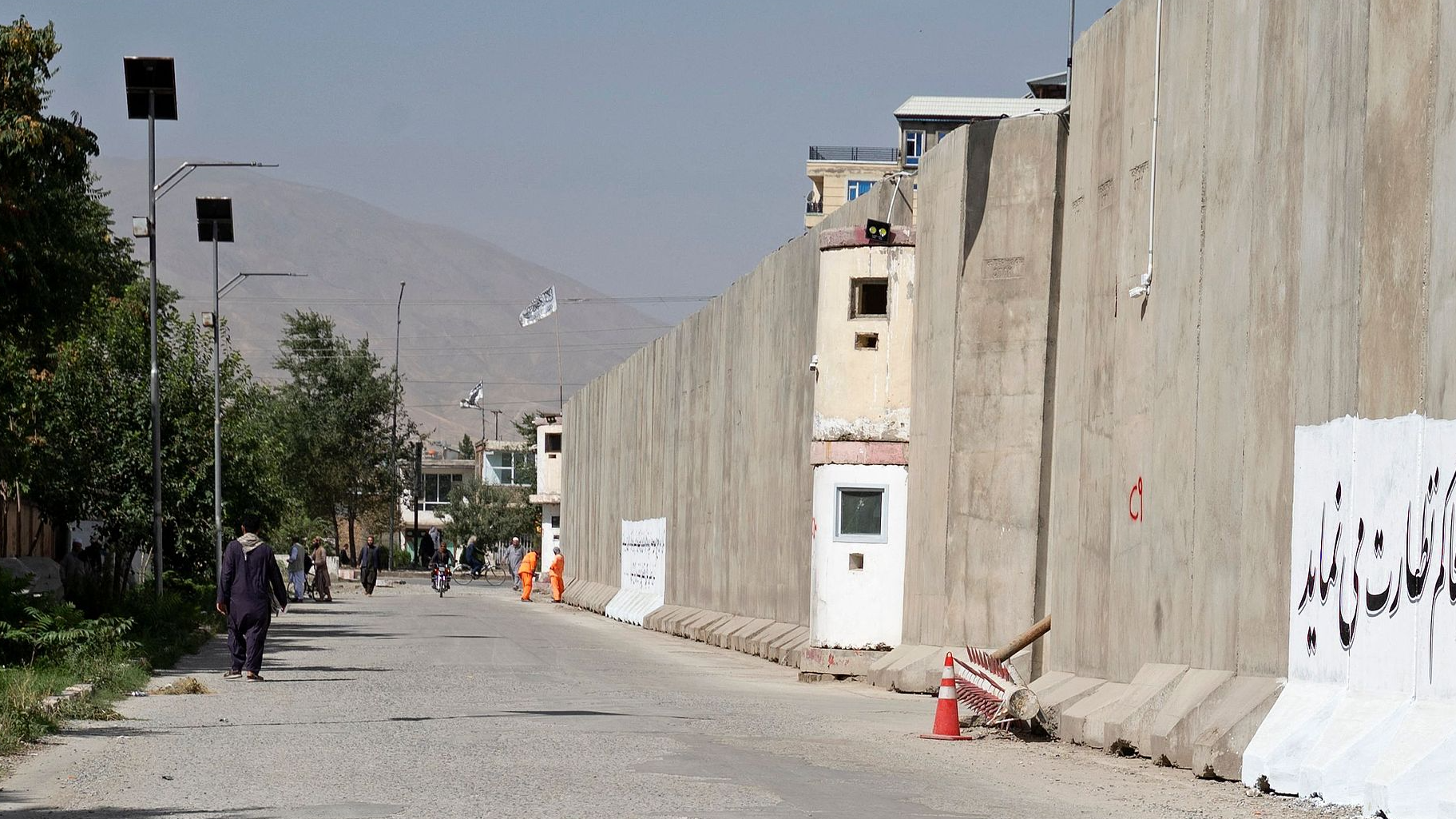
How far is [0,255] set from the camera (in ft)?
70.5

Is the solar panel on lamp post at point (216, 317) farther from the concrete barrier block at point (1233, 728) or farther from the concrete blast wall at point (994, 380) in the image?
the concrete barrier block at point (1233, 728)

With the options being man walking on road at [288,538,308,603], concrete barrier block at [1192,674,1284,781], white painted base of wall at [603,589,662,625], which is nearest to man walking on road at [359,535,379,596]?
man walking on road at [288,538,308,603]

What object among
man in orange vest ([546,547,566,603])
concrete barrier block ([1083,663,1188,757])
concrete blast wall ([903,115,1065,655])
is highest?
concrete blast wall ([903,115,1065,655])

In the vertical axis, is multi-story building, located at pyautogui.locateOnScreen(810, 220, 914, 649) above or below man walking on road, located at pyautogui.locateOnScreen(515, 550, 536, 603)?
above

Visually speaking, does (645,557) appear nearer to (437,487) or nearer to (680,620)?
(680,620)

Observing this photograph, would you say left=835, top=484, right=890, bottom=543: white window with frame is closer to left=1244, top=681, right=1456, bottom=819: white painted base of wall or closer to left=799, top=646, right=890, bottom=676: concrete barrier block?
left=799, top=646, right=890, bottom=676: concrete barrier block

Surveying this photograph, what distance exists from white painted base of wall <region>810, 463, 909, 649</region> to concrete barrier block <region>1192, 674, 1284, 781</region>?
10.6m

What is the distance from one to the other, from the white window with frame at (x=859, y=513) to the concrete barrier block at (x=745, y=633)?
6.06m

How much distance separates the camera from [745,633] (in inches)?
1184

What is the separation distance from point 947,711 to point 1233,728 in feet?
11.1

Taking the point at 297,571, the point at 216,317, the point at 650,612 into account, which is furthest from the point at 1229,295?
the point at 297,571

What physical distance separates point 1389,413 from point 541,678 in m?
12.0

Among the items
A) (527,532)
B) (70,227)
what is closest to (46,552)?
(70,227)

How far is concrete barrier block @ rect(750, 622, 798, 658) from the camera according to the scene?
27.7 metres
